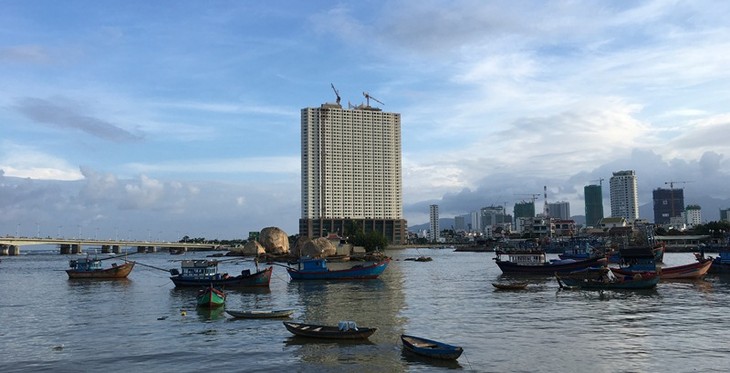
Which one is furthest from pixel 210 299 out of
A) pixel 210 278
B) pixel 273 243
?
pixel 273 243

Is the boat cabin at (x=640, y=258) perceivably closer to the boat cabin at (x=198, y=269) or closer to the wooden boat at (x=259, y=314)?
the wooden boat at (x=259, y=314)

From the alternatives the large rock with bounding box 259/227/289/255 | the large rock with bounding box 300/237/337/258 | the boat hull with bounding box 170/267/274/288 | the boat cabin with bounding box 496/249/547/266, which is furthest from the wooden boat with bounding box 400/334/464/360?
the large rock with bounding box 259/227/289/255

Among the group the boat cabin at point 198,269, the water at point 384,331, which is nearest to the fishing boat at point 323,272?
the boat cabin at point 198,269

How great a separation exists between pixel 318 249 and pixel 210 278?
89.3m

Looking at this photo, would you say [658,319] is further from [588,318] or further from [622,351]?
[622,351]

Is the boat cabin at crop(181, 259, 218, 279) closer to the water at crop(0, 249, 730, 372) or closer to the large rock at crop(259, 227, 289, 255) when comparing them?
the water at crop(0, 249, 730, 372)

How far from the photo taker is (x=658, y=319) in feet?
129

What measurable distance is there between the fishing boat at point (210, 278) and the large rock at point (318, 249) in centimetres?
8228

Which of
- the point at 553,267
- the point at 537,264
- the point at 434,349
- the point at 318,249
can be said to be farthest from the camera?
the point at 318,249

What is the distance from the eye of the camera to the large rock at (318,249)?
15212cm

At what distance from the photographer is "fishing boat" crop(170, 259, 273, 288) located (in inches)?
2525

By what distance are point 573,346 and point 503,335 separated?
14.7ft

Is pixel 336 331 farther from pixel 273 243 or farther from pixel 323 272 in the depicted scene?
pixel 273 243

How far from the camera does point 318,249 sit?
15412cm
